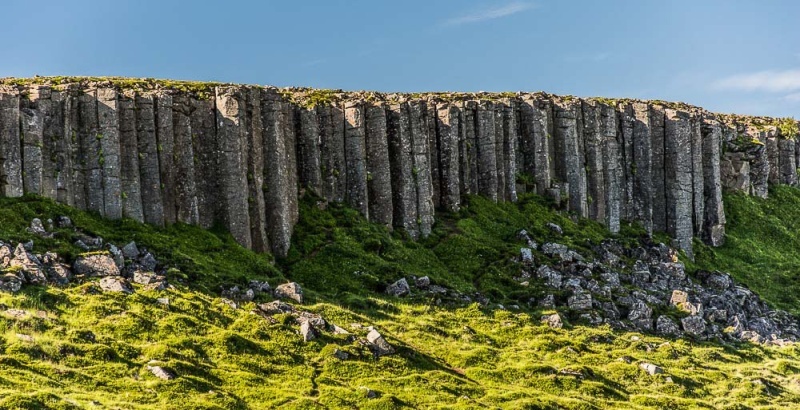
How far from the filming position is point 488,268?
77.3 meters

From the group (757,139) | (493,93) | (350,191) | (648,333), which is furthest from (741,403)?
(757,139)

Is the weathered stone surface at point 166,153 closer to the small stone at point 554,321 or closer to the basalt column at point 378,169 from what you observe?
the basalt column at point 378,169

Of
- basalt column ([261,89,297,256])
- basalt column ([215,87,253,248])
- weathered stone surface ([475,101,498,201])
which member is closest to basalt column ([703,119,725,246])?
weathered stone surface ([475,101,498,201])

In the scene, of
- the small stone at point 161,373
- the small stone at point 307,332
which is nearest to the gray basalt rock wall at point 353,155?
the small stone at point 307,332

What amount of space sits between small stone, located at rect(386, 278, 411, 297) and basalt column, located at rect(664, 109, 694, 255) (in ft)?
134

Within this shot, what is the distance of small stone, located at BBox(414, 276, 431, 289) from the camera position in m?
70.6

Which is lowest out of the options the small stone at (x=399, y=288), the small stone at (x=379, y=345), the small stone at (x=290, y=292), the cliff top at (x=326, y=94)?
the small stone at (x=379, y=345)

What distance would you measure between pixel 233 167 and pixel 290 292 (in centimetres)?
1259

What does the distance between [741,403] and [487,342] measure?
13.7 meters

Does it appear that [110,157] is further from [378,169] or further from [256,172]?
[378,169]

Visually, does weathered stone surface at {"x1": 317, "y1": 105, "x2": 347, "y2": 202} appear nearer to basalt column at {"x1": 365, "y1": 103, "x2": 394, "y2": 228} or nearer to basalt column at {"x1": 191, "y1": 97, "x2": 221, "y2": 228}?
basalt column at {"x1": 365, "y1": 103, "x2": 394, "y2": 228}

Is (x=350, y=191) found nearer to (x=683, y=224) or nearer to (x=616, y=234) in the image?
(x=616, y=234)

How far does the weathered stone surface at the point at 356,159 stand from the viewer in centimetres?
8088

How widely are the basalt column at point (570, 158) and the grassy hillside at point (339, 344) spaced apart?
50.6 ft
